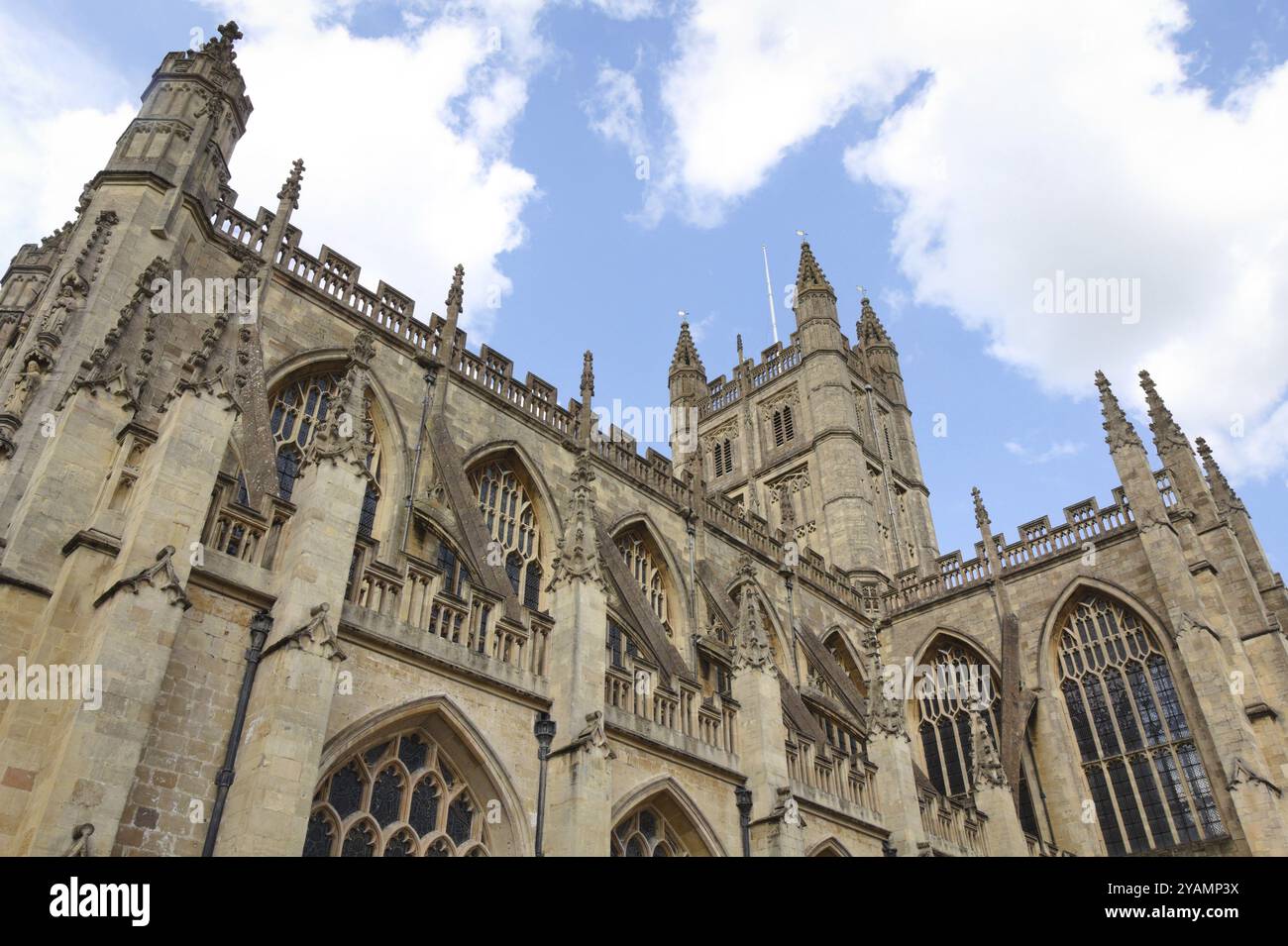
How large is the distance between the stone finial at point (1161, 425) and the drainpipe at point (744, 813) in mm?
16683

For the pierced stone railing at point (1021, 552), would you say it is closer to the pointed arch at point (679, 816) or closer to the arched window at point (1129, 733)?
the arched window at point (1129, 733)

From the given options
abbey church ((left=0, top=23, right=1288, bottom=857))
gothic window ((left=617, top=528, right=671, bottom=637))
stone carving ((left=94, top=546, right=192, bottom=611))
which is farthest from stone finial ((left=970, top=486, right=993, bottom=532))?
stone carving ((left=94, top=546, right=192, bottom=611))

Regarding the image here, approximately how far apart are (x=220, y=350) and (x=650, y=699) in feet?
24.7

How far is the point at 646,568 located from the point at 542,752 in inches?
369

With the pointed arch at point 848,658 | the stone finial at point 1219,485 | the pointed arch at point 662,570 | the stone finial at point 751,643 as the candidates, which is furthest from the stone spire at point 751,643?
the stone finial at point 1219,485

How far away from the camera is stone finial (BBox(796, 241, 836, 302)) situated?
4000 centimetres

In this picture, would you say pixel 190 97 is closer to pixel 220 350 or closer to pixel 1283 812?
pixel 220 350

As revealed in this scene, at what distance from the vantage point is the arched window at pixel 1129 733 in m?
20.9

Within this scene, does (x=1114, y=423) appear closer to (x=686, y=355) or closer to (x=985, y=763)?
(x=985, y=763)

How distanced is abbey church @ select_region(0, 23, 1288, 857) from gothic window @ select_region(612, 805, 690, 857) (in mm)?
51

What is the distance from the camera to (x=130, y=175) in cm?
1452

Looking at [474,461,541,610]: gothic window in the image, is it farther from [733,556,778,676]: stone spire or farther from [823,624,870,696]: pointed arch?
[823,624,870,696]: pointed arch

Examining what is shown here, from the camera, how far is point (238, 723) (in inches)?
373
